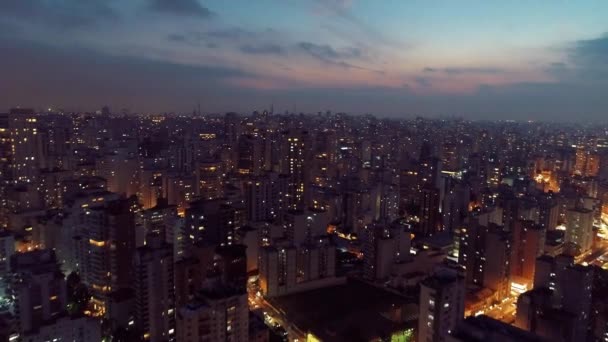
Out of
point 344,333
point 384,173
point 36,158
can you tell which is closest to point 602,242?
point 384,173

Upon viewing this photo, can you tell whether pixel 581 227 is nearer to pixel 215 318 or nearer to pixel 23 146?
pixel 215 318

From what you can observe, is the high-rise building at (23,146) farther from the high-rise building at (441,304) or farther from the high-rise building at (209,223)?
the high-rise building at (441,304)

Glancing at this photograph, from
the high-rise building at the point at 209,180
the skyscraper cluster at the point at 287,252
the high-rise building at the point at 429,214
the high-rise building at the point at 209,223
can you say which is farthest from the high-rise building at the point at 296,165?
the high-rise building at the point at 209,223

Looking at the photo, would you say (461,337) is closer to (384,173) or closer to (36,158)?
(384,173)

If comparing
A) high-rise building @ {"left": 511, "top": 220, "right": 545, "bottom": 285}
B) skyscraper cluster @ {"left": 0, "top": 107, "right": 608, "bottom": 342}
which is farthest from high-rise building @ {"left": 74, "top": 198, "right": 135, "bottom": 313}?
high-rise building @ {"left": 511, "top": 220, "right": 545, "bottom": 285}

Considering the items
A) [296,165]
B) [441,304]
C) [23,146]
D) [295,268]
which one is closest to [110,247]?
[295,268]

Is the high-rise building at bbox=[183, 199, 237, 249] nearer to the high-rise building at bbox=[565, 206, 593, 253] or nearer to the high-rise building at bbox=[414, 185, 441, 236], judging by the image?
the high-rise building at bbox=[414, 185, 441, 236]
